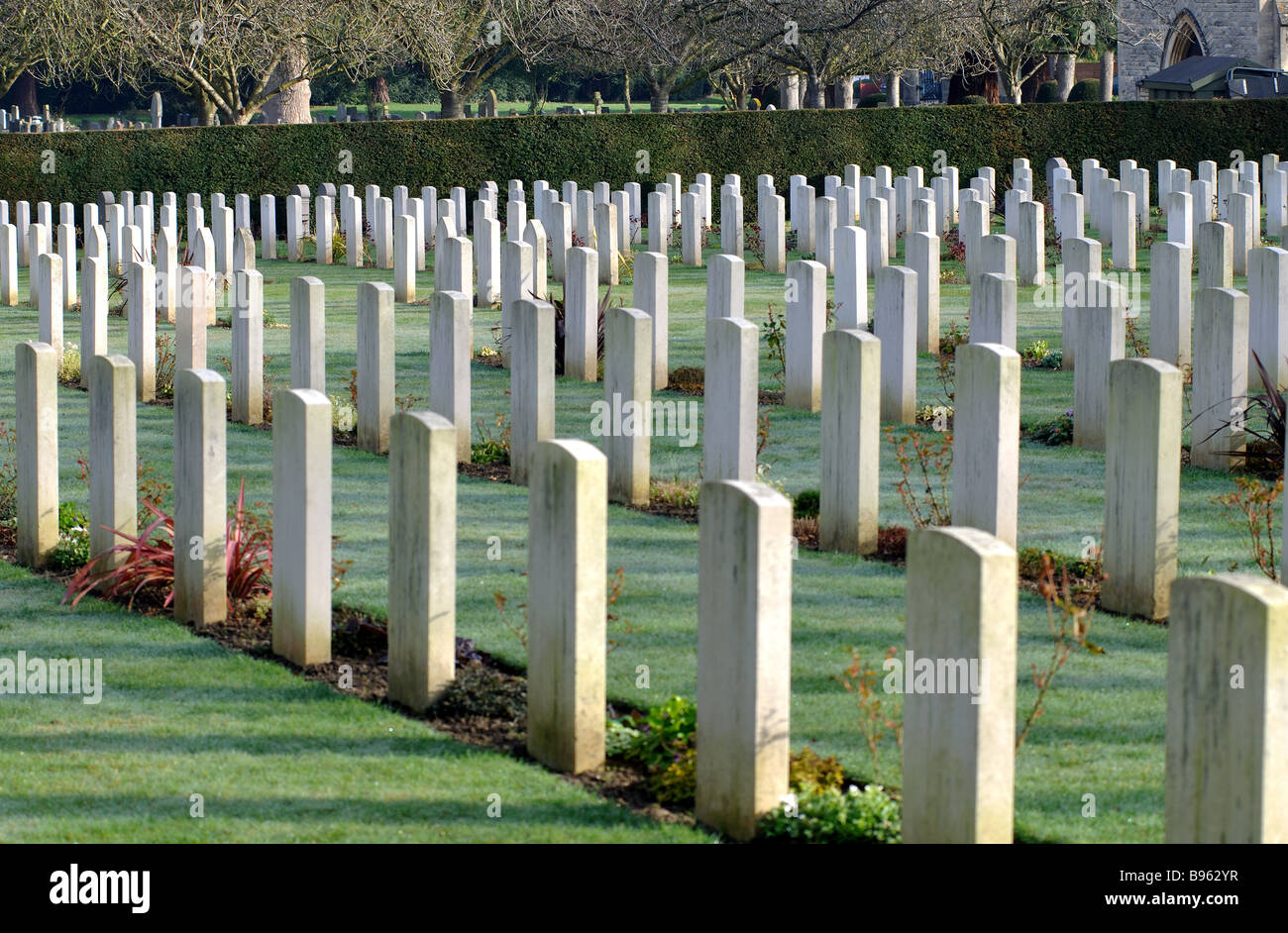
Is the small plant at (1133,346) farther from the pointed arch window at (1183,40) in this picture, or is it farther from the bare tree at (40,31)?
the pointed arch window at (1183,40)

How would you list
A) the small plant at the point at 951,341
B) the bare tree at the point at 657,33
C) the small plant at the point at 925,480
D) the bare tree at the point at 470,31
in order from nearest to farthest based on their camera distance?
the small plant at the point at 925,480
the small plant at the point at 951,341
the bare tree at the point at 470,31
the bare tree at the point at 657,33

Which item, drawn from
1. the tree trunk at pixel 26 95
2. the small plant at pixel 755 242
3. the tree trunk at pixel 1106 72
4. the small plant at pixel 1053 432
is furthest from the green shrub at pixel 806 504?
the tree trunk at pixel 26 95

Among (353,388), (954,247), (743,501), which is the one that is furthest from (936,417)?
(954,247)

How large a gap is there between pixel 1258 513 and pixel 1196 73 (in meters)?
33.1

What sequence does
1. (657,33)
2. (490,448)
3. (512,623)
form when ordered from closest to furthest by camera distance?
(512,623) < (490,448) < (657,33)

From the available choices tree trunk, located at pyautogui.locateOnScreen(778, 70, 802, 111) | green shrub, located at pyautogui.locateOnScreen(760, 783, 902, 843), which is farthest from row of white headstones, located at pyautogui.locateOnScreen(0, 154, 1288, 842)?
tree trunk, located at pyautogui.locateOnScreen(778, 70, 802, 111)

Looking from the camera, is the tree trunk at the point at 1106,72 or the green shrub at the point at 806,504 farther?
the tree trunk at the point at 1106,72

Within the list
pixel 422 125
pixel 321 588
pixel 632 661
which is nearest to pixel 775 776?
pixel 632 661

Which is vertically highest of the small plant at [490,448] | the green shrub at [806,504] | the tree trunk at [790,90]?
the tree trunk at [790,90]

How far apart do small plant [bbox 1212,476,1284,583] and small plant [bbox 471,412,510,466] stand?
12.5 ft

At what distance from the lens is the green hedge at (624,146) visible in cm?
2364

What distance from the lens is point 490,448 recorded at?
31.4 ft

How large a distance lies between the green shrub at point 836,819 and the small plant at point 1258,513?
99.8 inches

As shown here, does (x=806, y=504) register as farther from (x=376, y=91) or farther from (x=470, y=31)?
(x=376, y=91)
